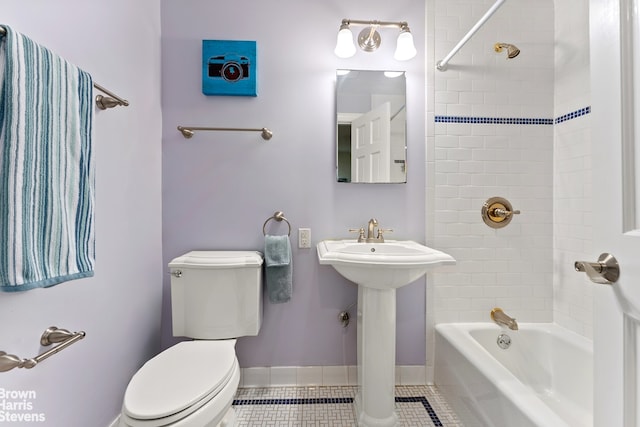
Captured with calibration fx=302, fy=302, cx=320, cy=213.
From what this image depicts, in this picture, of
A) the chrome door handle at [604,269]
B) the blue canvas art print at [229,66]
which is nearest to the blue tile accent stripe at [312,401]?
the chrome door handle at [604,269]

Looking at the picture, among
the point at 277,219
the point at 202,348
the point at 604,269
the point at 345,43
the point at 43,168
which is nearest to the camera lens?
the point at 604,269

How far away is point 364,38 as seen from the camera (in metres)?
1.68

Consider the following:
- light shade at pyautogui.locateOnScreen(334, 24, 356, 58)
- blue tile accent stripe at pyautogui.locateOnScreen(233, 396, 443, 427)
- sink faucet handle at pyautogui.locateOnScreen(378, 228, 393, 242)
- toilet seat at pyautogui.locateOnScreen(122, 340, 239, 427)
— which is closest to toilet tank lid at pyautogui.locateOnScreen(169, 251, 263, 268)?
toilet seat at pyautogui.locateOnScreen(122, 340, 239, 427)

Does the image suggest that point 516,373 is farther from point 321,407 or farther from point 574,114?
point 574,114

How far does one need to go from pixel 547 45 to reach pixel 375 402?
215 centimetres

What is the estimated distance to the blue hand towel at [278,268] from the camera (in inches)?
62.6

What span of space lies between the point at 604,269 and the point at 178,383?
1275mm

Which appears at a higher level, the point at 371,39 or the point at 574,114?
the point at 371,39

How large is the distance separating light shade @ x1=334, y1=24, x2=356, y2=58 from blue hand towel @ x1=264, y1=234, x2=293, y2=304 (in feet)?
3.42

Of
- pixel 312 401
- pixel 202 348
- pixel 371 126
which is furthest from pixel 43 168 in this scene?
pixel 312 401

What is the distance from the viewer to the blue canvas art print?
5.51 ft

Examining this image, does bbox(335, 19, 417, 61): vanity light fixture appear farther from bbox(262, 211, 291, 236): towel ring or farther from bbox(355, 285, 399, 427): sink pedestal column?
bbox(355, 285, 399, 427): sink pedestal column

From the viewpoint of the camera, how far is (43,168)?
81cm

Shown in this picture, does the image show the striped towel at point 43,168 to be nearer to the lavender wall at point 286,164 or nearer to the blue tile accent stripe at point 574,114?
the lavender wall at point 286,164
